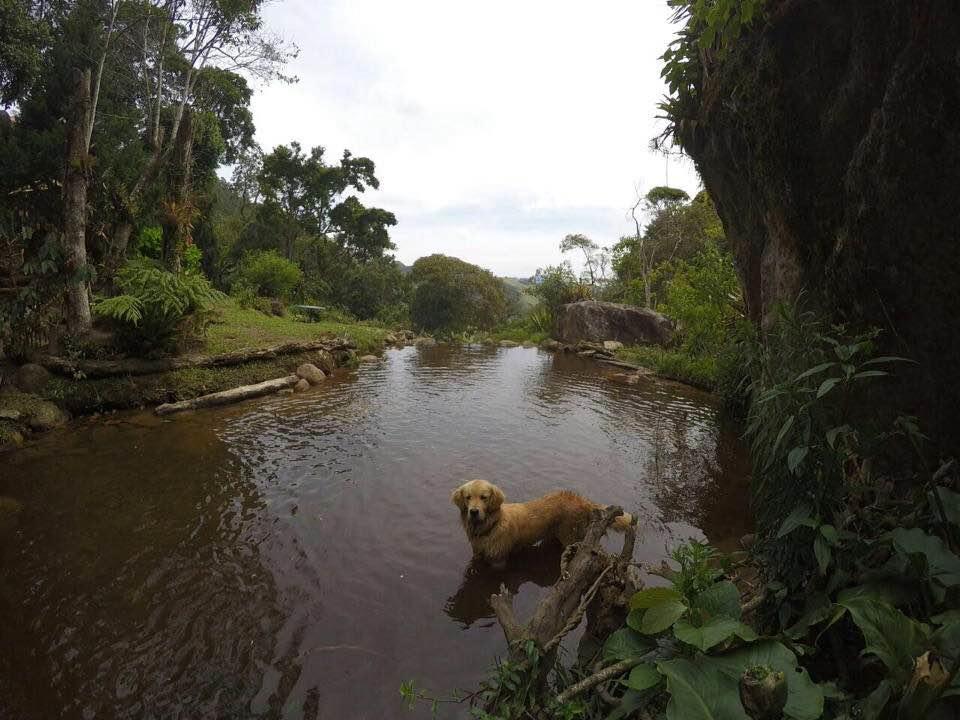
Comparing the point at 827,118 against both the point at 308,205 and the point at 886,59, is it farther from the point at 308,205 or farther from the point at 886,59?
the point at 308,205

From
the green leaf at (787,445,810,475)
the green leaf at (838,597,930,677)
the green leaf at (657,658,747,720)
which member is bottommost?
the green leaf at (657,658,747,720)

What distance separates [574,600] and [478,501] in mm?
1551

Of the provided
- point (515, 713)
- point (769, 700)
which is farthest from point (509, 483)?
point (769, 700)

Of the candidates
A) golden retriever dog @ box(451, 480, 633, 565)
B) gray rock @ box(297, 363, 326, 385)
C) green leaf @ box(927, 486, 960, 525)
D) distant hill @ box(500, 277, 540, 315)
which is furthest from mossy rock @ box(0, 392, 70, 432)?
distant hill @ box(500, 277, 540, 315)

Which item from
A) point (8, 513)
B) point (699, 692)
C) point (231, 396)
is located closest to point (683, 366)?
point (231, 396)

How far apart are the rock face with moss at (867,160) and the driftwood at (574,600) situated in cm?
217

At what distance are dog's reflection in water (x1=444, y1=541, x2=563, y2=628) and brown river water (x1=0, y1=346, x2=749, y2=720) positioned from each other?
0.02 meters

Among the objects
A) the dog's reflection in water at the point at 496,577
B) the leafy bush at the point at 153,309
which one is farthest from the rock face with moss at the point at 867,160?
the leafy bush at the point at 153,309

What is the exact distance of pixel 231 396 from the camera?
1035 centimetres

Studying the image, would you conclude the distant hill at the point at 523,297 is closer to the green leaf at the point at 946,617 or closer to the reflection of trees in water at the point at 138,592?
the reflection of trees in water at the point at 138,592

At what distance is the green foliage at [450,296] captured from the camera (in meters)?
34.5

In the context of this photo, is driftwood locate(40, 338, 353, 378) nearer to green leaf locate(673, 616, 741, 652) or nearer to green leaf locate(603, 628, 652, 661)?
green leaf locate(603, 628, 652, 661)

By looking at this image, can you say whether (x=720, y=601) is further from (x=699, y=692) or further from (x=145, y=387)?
(x=145, y=387)

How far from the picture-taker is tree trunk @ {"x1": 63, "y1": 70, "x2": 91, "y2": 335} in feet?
31.1
